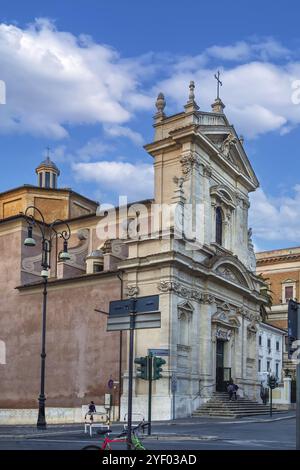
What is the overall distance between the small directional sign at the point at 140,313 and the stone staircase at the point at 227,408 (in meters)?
20.2

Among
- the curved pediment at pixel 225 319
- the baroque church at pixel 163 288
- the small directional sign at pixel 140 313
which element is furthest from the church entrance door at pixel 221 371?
the small directional sign at pixel 140 313

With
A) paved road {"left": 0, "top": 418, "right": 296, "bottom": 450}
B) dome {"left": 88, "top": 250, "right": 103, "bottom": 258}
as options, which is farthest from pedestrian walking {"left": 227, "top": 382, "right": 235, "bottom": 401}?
paved road {"left": 0, "top": 418, "right": 296, "bottom": 450}

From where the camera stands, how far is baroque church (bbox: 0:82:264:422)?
33.5 meters

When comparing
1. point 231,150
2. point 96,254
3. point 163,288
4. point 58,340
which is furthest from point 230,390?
point 231,150

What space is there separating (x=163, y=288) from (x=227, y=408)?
7.18 m

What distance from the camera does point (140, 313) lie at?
13.6 m

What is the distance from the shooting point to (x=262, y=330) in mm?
56719

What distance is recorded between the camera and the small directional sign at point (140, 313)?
13547 mm

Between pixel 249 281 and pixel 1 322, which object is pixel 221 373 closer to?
pixel 249 281

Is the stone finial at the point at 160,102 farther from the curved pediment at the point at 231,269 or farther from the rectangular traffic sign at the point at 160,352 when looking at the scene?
the rectangular traffic sign at the point at 160,352

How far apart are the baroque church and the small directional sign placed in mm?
18671
